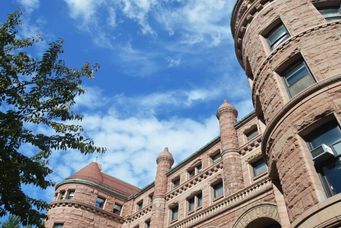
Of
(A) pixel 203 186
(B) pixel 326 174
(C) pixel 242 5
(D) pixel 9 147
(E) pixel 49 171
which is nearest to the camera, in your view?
(B) pixel 326 174

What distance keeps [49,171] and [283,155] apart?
25.4 ft

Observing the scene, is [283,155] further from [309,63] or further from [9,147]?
[9,147]

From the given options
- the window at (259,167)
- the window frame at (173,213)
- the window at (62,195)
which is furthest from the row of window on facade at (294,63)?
the window at (62,195)

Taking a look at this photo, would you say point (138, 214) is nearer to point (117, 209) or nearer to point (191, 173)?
point (117, 209)

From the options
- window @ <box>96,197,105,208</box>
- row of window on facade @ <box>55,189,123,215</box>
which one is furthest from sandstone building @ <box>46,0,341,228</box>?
window @ <box>96,197,105,208</box>

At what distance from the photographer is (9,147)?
974 cm

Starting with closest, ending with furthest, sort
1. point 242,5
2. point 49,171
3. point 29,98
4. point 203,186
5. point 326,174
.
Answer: point 326,174, point 29,98, point 49,171, point 242,5, point 203,186

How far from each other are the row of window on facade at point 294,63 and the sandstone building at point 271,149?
0.04 metres

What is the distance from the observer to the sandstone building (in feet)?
28.7

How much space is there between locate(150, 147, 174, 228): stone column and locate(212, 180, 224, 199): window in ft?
15.5

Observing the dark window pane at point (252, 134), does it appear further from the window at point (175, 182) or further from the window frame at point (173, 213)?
the window at point (175, 182)

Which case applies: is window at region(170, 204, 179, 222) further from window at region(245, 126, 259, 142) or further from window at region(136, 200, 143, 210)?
window at region(245, 126, 259, 142)

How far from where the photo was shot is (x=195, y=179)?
23.6 m

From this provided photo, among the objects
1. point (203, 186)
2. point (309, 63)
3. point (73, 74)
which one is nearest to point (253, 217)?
point (203, 186)
